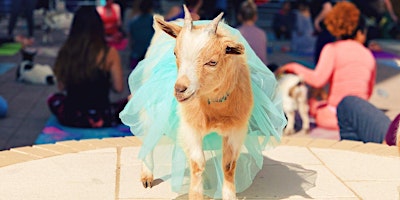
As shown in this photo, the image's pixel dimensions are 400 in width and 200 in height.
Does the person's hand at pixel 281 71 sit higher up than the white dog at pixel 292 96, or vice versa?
the person's hand at pixel 281 71

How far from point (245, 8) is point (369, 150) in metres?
4.98

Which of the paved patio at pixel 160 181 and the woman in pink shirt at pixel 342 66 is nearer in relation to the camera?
the paved patio at pixel 160 181

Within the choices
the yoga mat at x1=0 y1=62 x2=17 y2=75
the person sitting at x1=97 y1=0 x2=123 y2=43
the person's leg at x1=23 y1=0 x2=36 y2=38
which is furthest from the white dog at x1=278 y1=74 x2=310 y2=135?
the person's leg at x1=23 y1=0 x2=36 y2=38

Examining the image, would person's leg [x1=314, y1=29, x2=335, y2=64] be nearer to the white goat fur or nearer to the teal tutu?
the teal tutu

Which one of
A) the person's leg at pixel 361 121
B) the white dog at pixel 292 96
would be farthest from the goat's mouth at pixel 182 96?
the white dog at pixel 292 96

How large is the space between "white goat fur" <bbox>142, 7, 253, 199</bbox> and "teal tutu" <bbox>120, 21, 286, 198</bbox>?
0.18m

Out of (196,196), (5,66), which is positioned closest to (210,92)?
(196,196)

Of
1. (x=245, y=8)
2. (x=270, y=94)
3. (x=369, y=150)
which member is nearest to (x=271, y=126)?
(x=270, y=94)

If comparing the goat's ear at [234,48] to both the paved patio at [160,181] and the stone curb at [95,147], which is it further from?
the stone curb at [95,147]

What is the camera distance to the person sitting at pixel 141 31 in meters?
11.8

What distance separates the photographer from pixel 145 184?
4.44 metres

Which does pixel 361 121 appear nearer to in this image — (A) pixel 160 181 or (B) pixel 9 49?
(A) pixel 160 181

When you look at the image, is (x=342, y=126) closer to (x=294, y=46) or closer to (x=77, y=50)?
(x=77, y=50)

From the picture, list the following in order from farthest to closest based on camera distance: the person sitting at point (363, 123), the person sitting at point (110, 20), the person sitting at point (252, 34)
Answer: the person sitting at point (110, 20) → the person sitting at point (252, 34) → the person sitting at point (363, 123)
